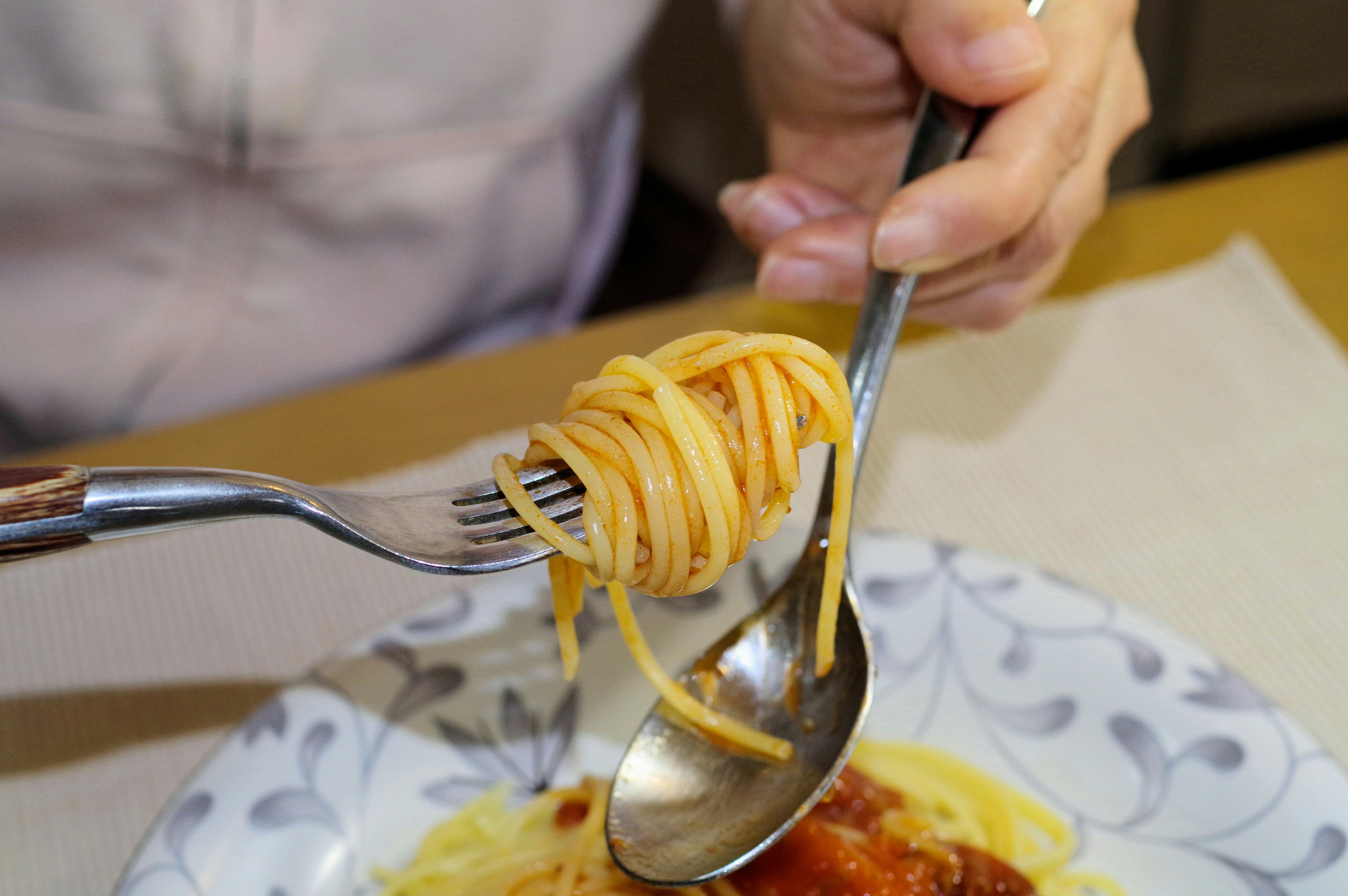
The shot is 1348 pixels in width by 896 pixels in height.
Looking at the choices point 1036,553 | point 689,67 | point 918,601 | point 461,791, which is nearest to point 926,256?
point 918,601

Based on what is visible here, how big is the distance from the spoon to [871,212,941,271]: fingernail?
5cm

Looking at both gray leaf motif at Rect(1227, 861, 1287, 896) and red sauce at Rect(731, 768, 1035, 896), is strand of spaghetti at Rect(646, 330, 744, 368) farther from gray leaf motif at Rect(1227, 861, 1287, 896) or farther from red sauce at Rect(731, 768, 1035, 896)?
gray leaf motif at Rect(1227, 861, 1287, 896)

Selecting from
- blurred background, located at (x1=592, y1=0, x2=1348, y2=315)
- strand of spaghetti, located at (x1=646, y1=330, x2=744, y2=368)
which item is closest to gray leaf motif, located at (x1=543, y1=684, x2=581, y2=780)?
strand of spaghetti, located at (x1=646, y1=330, x2=744, y2=368)

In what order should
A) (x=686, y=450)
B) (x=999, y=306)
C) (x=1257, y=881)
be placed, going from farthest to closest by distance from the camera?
(x=999, y=306) < (x=1257, y=881) < (x=686, y=450)

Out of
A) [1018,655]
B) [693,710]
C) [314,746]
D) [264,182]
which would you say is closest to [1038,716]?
[1018,655]

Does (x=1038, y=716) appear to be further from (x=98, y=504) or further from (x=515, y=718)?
(x=98, y=504)

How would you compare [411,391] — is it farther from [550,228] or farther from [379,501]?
[379,501]

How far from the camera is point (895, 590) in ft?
4.83

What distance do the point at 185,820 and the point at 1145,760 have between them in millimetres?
1123

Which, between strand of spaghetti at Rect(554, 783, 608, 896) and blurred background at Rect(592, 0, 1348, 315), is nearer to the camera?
strand of spaghetti at Rect(554, 783, 608, 896)

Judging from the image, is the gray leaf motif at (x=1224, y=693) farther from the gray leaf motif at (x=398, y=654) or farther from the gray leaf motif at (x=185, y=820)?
the gray leaf motif at (x=185, y=820)

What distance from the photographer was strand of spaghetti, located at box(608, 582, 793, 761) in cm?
128

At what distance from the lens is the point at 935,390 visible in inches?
76.7

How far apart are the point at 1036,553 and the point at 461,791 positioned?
0.94 m
